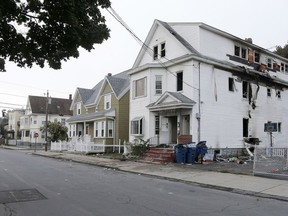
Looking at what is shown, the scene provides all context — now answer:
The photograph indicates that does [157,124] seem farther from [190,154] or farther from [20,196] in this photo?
[20,196]

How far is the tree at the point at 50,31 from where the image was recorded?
10.4 metres

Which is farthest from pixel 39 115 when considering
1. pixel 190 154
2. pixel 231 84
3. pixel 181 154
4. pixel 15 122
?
pixel 190 154

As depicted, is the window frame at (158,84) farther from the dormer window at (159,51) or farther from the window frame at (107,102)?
A: the window frame at (107,102)

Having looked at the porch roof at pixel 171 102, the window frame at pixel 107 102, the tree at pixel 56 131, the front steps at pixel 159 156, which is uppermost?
the window frame at pixel 107 102

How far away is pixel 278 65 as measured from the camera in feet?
110

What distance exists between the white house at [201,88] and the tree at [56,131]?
24.7 m

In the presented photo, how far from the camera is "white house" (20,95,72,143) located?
71.9 meters

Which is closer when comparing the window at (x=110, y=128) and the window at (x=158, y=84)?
the window at (x=158, y=84)

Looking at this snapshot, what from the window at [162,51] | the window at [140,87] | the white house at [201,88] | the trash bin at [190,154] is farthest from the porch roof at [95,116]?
the trash bin at [190,154]

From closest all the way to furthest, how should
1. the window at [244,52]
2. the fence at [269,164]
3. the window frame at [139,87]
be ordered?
the fence at [269,164] < the window frame at [139,87] < the window at [244,52]

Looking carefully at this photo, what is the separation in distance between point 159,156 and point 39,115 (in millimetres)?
53667

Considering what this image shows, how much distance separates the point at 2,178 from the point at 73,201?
6.36 m

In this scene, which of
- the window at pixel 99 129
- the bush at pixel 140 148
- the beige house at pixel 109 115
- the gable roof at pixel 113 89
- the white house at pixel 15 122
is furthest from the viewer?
the white house at pixel 15 122

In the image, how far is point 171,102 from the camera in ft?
81.8
